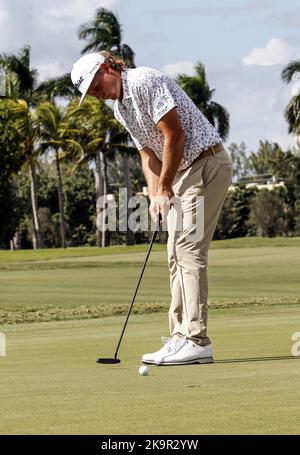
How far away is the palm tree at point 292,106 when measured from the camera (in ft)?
216

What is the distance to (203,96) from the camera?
6600 centimetres

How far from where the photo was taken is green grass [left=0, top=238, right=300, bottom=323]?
1745cm

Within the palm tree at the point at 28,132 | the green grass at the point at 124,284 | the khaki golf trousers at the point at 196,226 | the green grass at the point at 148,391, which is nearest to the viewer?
the green grass at the point at 148,391

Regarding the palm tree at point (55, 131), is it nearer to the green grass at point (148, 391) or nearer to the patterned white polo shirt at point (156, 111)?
the green grass at point (148, 391)

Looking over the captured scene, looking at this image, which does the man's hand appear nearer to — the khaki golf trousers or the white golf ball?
the khaki golf trousers

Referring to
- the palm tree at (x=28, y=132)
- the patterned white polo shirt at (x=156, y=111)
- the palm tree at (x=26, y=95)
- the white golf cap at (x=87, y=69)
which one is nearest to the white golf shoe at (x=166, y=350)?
the patterned white polo shirt at (x=156, y=111)

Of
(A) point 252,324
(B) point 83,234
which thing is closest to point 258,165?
(B) point 83,234

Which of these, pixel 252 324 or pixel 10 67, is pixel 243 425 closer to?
pixel 252 324

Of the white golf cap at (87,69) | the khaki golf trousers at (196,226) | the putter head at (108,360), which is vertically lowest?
the putter head at (108,360)

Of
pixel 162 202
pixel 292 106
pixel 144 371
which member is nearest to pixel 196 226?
pixel 162 202

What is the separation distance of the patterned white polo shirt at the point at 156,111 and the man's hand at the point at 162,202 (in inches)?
11.4

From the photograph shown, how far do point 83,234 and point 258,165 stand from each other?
57.5 metres

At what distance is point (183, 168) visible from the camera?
7.59 metres
